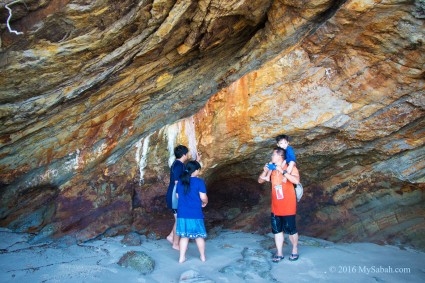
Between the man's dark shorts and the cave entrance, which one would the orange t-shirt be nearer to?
the man's dark shorts

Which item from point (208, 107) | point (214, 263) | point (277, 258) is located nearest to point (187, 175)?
point (214, 263)

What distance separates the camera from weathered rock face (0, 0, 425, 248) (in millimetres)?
4977

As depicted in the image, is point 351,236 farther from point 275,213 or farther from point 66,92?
point 66,92

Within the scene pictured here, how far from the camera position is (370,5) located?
443cm

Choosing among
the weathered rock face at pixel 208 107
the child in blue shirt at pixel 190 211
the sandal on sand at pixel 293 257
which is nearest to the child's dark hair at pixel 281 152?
the weathered rock face at pixel 208 107

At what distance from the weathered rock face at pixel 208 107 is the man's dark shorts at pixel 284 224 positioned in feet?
4.09

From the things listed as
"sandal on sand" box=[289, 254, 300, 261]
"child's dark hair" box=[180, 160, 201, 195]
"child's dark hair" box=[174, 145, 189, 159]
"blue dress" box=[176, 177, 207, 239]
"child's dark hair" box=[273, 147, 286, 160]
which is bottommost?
"sandal on sand" box=[289, 254, 300, 261]

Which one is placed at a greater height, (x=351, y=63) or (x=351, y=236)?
(x=351, y=63)

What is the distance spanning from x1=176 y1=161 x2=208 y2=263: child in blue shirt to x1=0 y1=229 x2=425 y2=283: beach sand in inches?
9.9

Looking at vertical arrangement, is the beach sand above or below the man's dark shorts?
below

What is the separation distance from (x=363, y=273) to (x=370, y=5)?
3020 millimetres

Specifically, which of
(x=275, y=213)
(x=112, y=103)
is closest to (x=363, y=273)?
(x=275, y=213)

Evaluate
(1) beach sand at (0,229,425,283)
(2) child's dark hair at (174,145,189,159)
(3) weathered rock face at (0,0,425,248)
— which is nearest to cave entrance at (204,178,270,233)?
(3) weathered rock face at (0,0,425,248)

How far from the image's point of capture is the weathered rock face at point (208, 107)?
16.3 feet
